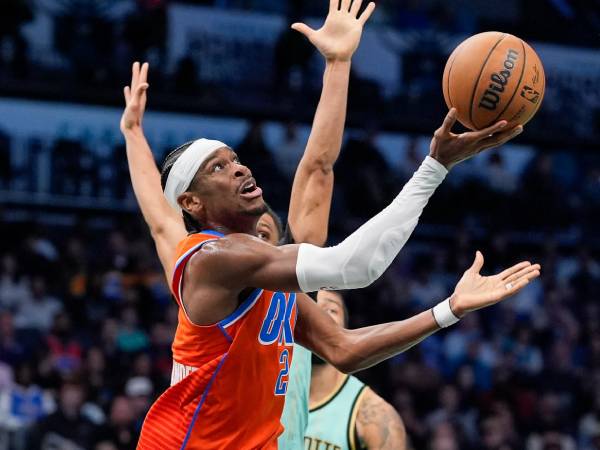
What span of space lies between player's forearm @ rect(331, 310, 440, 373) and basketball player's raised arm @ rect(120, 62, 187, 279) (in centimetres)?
96

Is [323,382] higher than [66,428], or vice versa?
[323,382]

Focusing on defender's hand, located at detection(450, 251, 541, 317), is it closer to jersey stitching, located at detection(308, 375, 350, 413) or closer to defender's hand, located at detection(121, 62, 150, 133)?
jersey stitching, located at detection(308, 375, 350, 413)

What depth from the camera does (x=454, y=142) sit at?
4.00 meters

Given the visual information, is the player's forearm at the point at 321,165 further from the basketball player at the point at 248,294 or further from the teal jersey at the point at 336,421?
the teal jersey at the point at 336,421

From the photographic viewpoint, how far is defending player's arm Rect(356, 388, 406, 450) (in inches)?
214

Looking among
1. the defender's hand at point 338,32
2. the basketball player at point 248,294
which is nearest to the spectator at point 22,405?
the basketball player at point 248,294

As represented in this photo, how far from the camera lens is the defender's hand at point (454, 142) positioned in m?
3.97

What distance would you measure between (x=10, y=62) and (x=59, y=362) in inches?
197

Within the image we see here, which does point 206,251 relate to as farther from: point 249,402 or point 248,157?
point 248,157

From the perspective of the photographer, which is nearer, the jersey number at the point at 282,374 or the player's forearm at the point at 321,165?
the jersey number at the point at 282,374

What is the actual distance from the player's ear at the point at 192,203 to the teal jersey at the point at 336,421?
5.17ft

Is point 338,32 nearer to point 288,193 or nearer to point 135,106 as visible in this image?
point 135,106

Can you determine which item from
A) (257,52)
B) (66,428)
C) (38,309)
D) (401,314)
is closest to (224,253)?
(66,428)

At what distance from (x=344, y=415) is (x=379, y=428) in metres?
0.19
